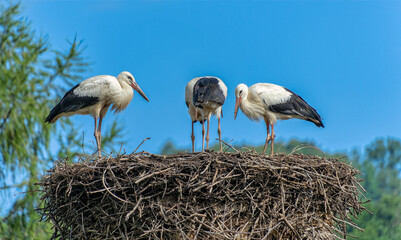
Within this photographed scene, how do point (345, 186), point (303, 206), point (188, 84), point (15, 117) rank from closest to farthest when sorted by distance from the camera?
point (303, 206) < point (345, 186) < point (188, 84) < point (15, 117)

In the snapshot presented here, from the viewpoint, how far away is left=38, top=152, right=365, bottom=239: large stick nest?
5.80 m

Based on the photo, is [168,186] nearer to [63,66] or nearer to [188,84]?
[188,84]

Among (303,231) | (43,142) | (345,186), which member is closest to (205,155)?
(303,231)

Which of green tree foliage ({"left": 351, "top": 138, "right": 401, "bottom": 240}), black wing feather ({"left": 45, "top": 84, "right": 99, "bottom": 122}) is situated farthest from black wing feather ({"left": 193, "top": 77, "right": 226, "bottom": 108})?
green tree foliage ({"left": 351, "top": 138, "right": 401, "bottom": 240})

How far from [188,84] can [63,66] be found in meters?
10.4

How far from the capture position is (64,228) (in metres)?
6.44

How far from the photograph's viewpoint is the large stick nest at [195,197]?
5.80m

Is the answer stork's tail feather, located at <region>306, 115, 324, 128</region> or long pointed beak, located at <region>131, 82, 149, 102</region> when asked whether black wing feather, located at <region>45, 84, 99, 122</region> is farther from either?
stork's tail feather, located at <region>306, 115, 324, 128</region>

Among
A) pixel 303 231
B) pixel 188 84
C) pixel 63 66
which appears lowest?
pixel 303 231

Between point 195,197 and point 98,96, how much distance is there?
11.1 ft

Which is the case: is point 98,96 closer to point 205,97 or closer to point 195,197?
point 205,97

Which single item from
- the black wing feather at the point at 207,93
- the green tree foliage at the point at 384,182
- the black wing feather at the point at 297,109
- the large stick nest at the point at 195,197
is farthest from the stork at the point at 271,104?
the green tree foliage at the point at 384,182

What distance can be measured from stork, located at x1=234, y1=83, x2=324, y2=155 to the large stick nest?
189 cm

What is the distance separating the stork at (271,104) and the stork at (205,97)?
0.33m
